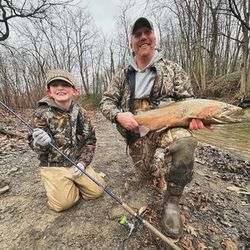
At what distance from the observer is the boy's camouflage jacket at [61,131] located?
271cm

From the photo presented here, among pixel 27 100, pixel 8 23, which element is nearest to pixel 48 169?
pixel 8 23

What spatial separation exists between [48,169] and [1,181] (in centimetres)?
106

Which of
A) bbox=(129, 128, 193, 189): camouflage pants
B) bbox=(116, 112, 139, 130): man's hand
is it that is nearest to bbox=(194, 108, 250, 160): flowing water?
bbox=(129, 128, 193, 189): camouflage pants

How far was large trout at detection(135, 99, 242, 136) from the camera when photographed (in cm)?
224

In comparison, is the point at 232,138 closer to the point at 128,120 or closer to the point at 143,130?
the point at 143,130

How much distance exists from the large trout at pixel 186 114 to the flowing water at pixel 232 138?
10.7 ft

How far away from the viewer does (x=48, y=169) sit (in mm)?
2703

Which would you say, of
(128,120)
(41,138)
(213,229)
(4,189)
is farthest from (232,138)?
(4,189)

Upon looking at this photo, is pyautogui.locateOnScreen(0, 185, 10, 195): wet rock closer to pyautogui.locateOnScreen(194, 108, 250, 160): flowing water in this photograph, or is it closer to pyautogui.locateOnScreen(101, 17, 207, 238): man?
pyautogui.locateOnScreen(101, 17, 207, 238): man

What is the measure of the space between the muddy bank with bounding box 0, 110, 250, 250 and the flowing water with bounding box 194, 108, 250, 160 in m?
1.89

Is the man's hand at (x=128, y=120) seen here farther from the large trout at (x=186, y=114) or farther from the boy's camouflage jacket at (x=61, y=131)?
the boy's camouflage jacket at (x=61, y=131)

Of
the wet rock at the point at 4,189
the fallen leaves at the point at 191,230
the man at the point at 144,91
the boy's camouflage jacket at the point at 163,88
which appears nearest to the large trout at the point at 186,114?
the man at the point at 144,91

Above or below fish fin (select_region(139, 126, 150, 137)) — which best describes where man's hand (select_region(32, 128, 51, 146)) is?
above

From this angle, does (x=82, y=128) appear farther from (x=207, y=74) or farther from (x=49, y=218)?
(x=207, y=74)
